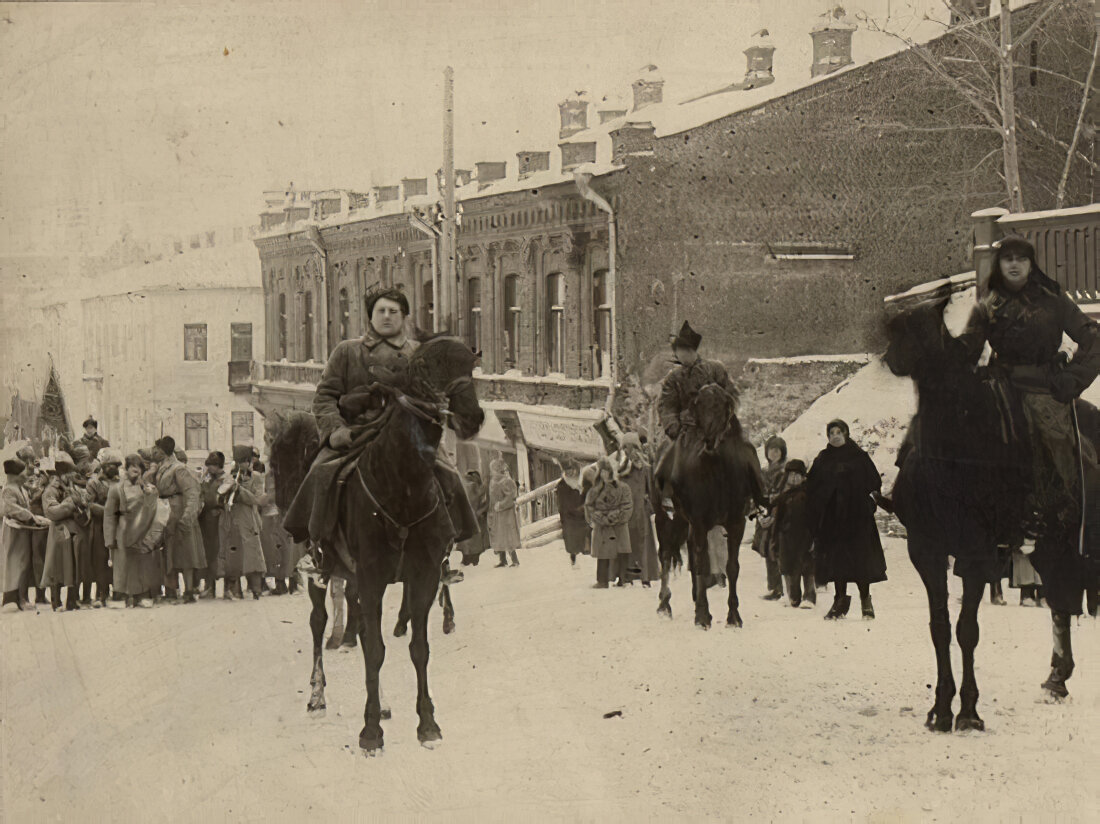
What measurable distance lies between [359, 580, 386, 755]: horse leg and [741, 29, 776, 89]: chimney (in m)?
4.01

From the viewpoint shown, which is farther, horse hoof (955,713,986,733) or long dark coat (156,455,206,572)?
long dark coat (156,455,206,572)

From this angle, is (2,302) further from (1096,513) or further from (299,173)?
(1096,513)

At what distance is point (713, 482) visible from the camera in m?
7.98

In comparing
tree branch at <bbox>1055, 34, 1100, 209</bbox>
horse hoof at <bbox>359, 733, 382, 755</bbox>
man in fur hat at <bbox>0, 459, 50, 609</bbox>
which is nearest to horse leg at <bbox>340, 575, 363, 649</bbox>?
horse hoof at <bbox>359, 733, 382, 755</bbox>

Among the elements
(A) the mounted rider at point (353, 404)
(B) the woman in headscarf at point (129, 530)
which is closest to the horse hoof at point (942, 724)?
(A) the mounted rider at point (353, 404)

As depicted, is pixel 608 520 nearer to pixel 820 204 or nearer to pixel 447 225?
pixel 447 225

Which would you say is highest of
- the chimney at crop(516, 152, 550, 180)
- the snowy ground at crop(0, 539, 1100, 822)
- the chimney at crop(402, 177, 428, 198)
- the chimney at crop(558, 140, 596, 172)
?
the chimney at crop(558, 140, 596, 172)

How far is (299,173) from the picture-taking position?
27.5 feet

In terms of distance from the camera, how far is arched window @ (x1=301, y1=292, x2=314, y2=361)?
29.4 ft

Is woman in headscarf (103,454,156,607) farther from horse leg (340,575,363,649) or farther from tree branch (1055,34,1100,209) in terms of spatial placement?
tree branch (1055,34,1100,209)

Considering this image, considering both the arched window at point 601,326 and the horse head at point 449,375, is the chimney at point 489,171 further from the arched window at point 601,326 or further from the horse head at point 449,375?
the horse head at point 449,375

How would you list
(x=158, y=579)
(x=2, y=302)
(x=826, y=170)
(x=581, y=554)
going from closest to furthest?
1. (x=2, y=302)
2. (x=826, y=170)
3. (x=158, y=579)
4. (x=581, y=554)

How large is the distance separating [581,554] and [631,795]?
3.95 meters

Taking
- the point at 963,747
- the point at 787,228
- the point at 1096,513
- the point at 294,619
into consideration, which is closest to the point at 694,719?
the point at 963,747
